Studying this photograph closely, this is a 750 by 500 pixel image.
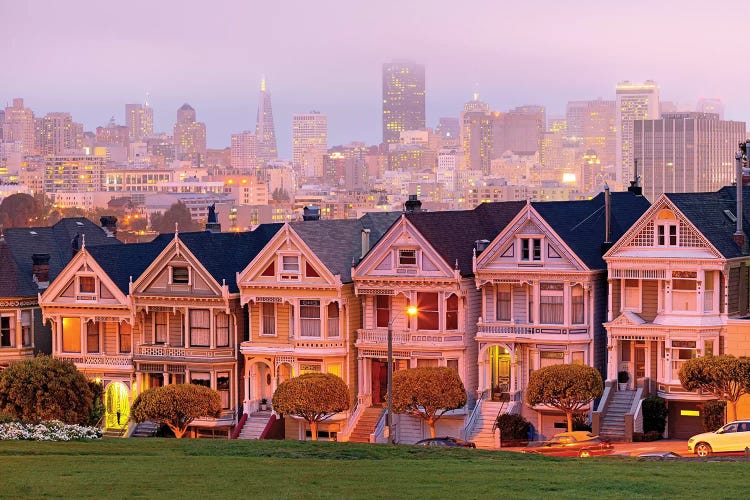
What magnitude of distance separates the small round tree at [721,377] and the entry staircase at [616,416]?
224 centimetres

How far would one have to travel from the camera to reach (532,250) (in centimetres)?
5509

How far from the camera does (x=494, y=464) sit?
1491 inches

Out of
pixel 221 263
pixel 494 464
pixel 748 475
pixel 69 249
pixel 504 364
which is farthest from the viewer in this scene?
pixel 69 249

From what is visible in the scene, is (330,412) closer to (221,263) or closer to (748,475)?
(221,263)

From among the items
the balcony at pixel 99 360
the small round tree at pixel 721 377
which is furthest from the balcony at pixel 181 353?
the small round tree at pixel 721 377

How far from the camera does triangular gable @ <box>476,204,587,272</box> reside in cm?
5447

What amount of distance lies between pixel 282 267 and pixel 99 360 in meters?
7.97

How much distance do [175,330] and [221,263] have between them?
2715 mm

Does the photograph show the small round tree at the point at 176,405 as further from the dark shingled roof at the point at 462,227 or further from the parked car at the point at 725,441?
the parked car at the point at 725,441

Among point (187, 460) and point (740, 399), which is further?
point (740, 399)

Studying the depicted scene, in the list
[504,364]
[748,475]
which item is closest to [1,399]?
[504,364]

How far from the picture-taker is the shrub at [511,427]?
179ft

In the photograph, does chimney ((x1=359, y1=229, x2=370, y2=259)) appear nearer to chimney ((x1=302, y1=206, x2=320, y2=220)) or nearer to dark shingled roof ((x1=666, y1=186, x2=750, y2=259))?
chimney ((x1=302, y1=206, x2=320, y2=220))

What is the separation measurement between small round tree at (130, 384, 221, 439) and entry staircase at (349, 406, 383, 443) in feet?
16.2
